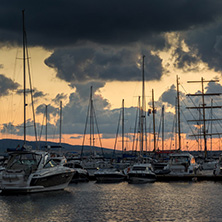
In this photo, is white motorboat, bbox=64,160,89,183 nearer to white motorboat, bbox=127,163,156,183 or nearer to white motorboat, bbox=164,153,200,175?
white motorboat, bbox=127,163,156,183

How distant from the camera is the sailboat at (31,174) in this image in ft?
134

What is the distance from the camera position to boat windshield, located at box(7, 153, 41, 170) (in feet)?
141

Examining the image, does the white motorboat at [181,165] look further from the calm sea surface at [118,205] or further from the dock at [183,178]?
the calm sea surface at [118,205]

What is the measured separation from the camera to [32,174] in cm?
4112

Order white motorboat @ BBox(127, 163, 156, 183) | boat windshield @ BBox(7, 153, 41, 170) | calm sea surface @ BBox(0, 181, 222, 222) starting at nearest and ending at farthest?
1. calm sea surface @ BBox(0, 181, 222, 222)
2. boat windshield @ BBox(7, 153, 41, 170)
3. white motorboat @ BBox(127, 163, 156, 183)

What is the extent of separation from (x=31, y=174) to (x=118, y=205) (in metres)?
8.80

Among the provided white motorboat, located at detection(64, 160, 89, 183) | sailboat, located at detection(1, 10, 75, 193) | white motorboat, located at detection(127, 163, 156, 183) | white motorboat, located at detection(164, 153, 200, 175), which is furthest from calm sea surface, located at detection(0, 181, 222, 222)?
white motorboat, located at detection(164, 153, 200, 175)

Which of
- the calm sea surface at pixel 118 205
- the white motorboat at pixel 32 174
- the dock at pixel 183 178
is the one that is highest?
the white motorboat at pixel 32 174

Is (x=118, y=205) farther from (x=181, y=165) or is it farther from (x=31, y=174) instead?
(x=181, y=165)

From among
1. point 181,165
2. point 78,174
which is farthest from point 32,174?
point 181,165

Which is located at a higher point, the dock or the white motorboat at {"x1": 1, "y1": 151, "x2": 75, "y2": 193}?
the white motorboat at {"x1": 1, "y1": 151, "x2": 75, "y2": 193}

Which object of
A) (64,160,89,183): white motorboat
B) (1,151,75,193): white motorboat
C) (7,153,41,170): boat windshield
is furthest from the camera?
(64,160,89,183): white motorboat

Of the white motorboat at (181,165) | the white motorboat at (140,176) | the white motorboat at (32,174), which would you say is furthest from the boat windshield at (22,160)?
the white motorboat at (181,165)

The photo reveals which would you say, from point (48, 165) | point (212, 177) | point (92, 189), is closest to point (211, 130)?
point (212, 177)
